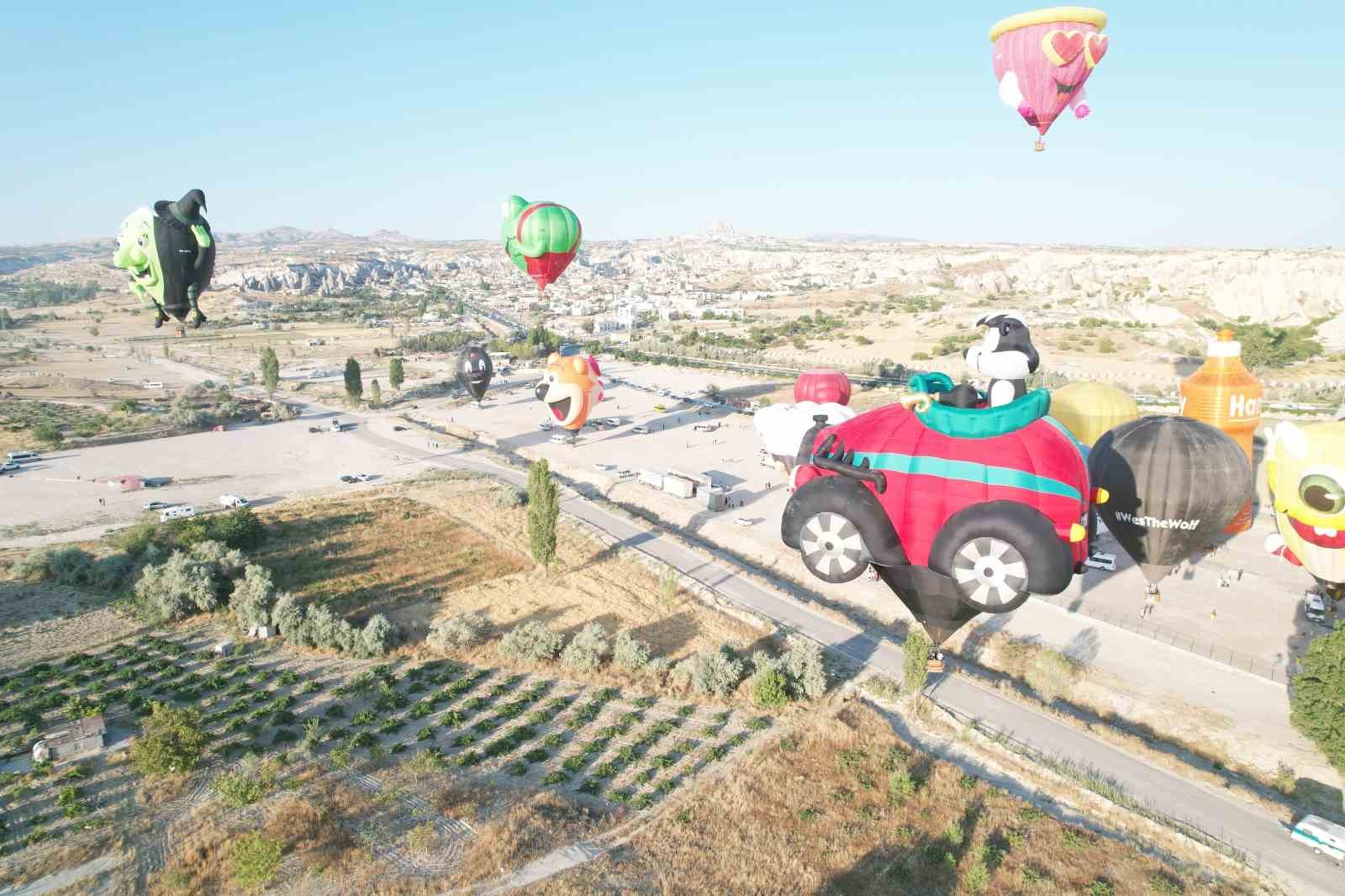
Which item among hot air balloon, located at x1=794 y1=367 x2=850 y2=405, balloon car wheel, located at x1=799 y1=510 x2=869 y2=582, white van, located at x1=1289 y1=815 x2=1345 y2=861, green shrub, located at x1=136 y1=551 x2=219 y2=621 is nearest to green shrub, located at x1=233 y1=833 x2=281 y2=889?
balloon car wheel, located at x1=799 y1=510 x2=869 y2=582

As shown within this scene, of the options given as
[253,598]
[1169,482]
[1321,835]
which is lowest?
[1321,835]

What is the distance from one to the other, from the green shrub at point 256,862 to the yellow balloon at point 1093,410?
23.8 meters

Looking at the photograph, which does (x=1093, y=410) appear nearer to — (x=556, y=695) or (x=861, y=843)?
(x=861, y=843)

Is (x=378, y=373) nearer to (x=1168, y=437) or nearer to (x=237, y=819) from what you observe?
(x=237, y=819)

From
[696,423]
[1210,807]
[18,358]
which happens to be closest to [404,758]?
[1210,807]

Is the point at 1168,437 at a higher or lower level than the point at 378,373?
higher

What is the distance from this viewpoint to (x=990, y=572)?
10586 millimetres

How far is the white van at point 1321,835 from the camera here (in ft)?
49.9

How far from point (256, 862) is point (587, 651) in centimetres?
1015

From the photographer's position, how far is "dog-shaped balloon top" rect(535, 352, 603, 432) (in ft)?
136

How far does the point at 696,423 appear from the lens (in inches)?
2103

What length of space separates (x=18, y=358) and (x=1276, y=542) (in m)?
107

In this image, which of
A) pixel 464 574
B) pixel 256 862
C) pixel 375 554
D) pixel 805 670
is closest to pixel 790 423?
pixel 805 670

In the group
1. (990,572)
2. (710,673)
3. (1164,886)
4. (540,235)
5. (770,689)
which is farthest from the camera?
(540,235)
